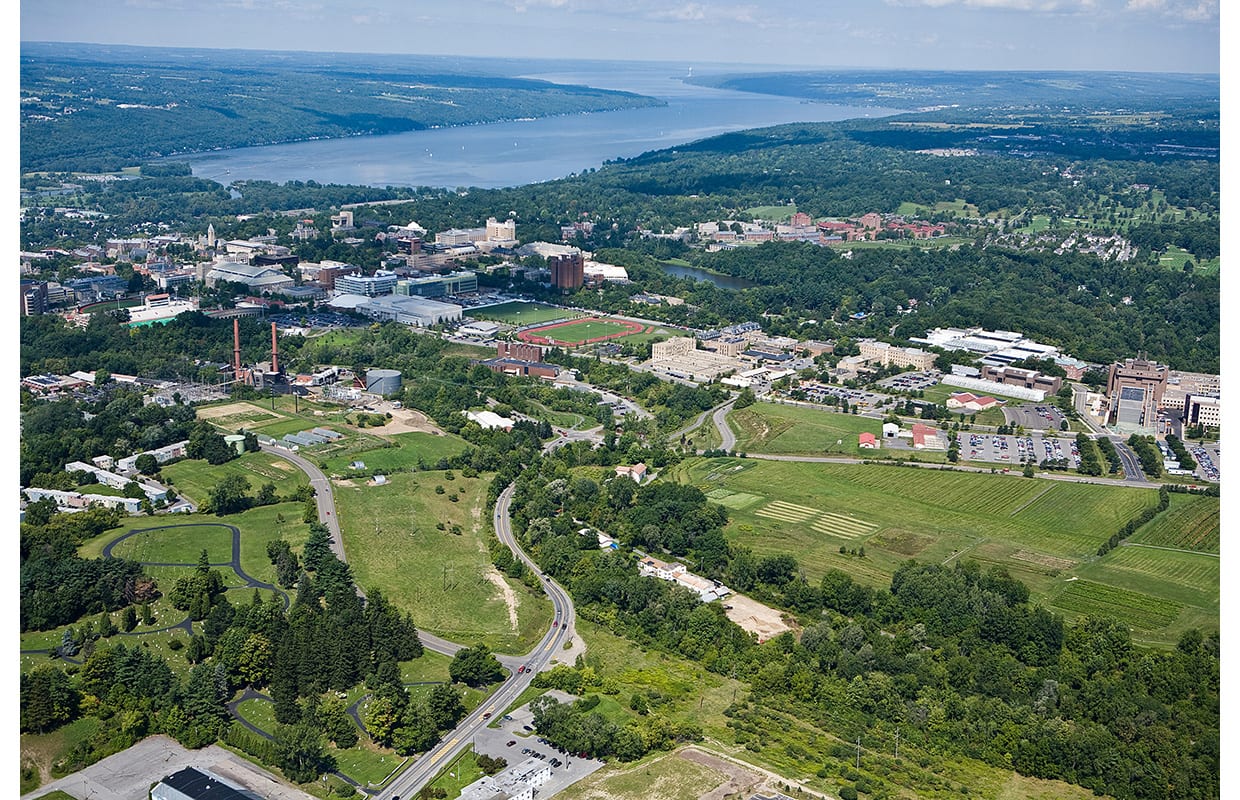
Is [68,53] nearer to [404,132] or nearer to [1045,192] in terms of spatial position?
[404,132]

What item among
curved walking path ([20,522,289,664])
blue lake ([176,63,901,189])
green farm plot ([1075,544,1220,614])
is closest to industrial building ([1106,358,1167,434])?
green farm plot ([1075,544,1220,614])

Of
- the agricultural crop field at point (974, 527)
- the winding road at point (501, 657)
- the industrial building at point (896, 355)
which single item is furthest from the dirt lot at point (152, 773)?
the industrial building at point (896, 355)

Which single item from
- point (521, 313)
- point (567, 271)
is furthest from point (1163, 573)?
point (567, 271)

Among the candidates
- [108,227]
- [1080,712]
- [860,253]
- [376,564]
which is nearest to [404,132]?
[108,227]

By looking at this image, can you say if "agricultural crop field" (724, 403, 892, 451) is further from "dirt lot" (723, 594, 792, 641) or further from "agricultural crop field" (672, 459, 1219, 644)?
"dirt lot" (723, 594, 792, 641)

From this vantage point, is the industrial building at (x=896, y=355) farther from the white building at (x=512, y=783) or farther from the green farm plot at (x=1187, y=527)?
the white building at (x=512, y=783)

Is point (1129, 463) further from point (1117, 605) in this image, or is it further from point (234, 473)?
point (234, 473)
